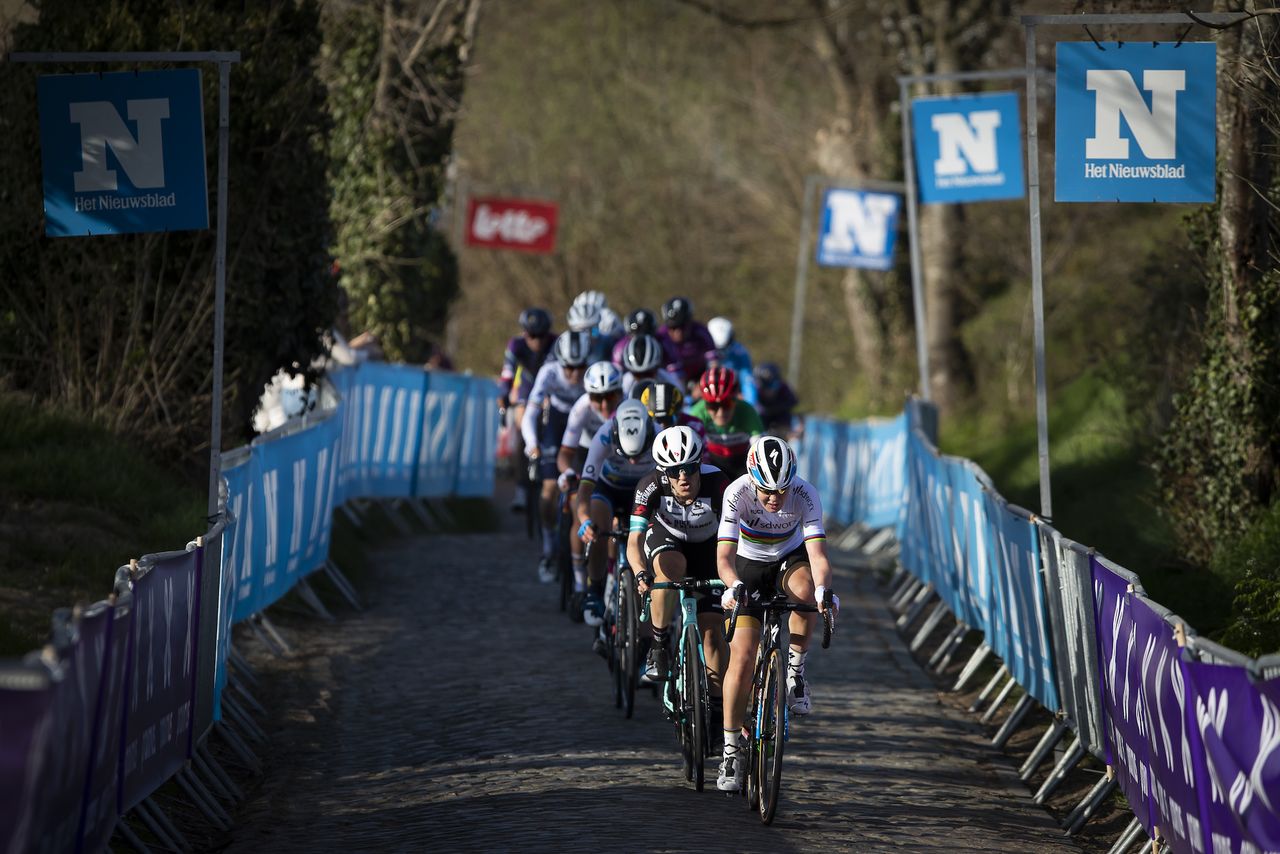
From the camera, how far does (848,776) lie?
34.8 feet

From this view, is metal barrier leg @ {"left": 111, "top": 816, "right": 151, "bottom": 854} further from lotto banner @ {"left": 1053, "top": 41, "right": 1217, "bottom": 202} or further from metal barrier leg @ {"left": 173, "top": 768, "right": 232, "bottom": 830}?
lotto banner @ {"left": 1053, "top": 41, "right": 1217, "bottom": 202}

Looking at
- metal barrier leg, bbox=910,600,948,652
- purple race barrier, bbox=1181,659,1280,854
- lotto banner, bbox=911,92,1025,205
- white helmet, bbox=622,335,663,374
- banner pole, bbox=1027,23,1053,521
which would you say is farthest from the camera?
lotto banner, bbox=911,92,1025,205

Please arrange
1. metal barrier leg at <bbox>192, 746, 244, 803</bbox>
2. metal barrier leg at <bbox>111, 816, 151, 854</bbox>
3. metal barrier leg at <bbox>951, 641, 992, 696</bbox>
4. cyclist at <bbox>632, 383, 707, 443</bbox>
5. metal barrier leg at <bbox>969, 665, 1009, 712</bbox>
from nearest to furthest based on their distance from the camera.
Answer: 1. metal barrier leg at <bbox>111, 816, 151, 854</bbox>
2. metal barrier leg at <bbox>192, 746, 244, 803</bbox>
3. metal barrier leg at <bbox>969, 665, 1009, 712</bbox>
4. metal barrier leg at <bbox>951, 641, 992, 696</bbox>
5. cyclist at <bbox>632, 383, 707, 443</bbox>

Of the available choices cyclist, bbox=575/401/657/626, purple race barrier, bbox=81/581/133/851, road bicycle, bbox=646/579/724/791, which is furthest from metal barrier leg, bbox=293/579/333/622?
purple race barrier, bbox=81/581/133/851

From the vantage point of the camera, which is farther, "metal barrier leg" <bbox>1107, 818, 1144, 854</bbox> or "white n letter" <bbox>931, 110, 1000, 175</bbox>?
"white n letter" <bbox>931, 110, 1000, 175</bbox>

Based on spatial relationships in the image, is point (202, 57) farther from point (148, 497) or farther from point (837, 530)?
point (837, 530)

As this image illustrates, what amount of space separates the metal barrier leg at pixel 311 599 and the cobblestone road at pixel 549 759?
0.22m

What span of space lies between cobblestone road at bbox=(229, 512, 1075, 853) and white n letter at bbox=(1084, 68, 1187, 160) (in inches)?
136

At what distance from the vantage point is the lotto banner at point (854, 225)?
2844 centimetres

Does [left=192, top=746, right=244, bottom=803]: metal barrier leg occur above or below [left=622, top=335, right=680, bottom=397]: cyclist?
below

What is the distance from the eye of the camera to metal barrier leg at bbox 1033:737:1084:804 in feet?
32.7

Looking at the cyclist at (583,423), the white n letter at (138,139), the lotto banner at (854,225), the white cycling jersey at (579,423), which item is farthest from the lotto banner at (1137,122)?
the lotto banner at (854,225)

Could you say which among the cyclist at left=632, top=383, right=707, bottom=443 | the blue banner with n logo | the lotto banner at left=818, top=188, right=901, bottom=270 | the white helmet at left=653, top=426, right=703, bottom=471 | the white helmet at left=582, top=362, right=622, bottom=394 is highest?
the lotto banner at left=818, top=188, right=901, bottom=270

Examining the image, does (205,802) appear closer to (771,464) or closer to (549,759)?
(549,759)
